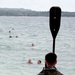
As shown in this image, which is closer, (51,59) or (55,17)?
(51,59)

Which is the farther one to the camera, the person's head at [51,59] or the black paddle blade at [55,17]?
the black paddle blade at [55,17]

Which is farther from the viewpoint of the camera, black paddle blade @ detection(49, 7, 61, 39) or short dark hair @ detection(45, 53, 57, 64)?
black paddle blade @ detection(49, 7, 61, 39)

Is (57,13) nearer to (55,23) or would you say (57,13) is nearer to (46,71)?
(55,23)

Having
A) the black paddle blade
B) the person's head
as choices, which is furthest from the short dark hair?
the black paddle blade

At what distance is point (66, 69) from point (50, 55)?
3178 cm

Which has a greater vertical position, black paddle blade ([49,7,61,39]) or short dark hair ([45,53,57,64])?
black paddle blade ([49,7,61,39])

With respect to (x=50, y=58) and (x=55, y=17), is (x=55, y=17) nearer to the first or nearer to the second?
(x=55, y=17)

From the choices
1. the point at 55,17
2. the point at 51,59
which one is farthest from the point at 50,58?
the point at 55,17

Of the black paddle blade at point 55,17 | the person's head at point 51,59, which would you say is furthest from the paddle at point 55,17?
the person's head at point 51,59

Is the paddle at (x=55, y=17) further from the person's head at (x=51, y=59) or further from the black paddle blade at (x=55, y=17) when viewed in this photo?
the person's head at (x=51, y=59)

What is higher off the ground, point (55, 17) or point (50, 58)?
point (55, 17)

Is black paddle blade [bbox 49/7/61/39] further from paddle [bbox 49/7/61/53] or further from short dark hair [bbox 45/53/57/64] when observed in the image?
short dark hair [bbox 45/53/57/64]

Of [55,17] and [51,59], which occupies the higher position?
[55,17]

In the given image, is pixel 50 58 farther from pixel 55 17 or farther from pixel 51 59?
pixel 55 17
